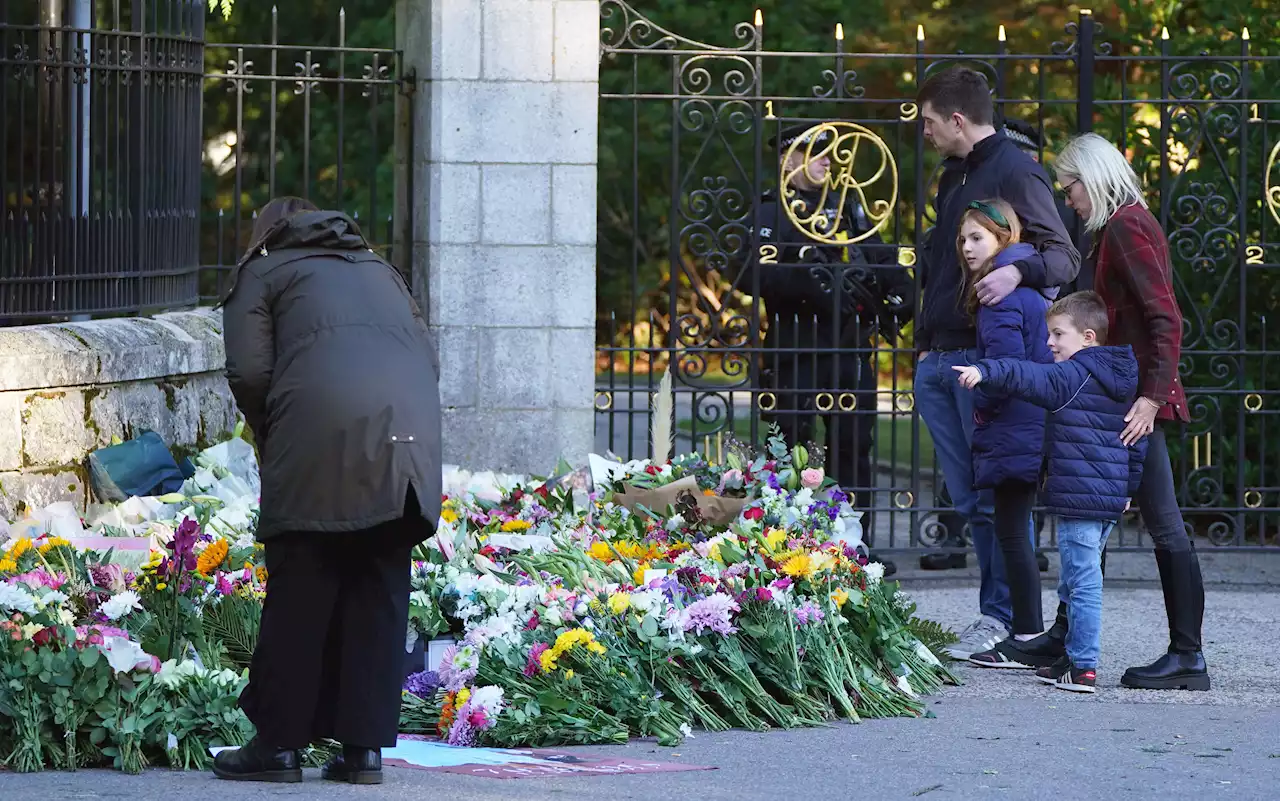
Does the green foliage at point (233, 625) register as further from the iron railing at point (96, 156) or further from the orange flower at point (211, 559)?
the iron railing at point (96, 156)

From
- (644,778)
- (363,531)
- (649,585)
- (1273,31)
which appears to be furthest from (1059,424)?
(1273,31)

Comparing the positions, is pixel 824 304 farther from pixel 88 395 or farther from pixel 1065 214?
pixel 88 395

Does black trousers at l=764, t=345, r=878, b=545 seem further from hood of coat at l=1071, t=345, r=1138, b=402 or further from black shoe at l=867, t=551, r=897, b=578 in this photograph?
hood of coat at l=1071, t=345, r=1138, b=402

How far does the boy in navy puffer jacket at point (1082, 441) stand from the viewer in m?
6.25

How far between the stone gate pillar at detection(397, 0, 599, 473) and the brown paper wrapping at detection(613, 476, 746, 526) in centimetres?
163

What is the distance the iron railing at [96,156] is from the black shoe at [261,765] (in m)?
2.72

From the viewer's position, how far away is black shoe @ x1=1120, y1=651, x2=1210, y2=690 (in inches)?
255

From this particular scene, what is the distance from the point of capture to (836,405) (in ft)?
29.4

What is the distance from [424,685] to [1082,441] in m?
2.07

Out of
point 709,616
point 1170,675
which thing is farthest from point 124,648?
point 1170,675

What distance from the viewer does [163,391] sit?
7734 mm

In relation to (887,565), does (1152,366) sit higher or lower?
higher

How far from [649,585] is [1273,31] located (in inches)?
244

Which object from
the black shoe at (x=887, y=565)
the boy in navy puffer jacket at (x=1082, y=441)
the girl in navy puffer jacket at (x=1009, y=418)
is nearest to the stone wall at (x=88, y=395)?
the black shoe at (x=887, y=565)
